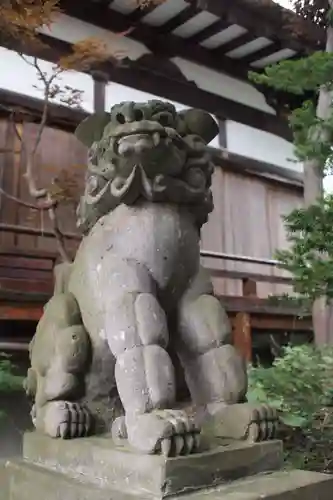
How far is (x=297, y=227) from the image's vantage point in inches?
92.0

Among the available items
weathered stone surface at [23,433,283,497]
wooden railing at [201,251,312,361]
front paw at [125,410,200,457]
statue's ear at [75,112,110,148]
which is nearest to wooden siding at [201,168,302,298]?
wooden railing at [201,251,312,361]

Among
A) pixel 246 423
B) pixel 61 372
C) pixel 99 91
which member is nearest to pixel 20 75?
pixel 99 91

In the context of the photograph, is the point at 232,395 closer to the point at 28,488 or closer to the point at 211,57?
the point at 28,488

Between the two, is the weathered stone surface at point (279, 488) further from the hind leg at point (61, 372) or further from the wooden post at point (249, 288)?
the wooden post at point (249, 288)

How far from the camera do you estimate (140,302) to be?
1.29 meters

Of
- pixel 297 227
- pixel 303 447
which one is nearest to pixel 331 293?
pixel 297 227

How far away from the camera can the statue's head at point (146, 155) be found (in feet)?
4.39

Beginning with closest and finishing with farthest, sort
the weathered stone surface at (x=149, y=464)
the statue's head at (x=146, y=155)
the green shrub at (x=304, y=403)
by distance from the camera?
the weathered stone surface at (x=149, y=464) < the statue's head at (x=146, y=155) < the green shrub at (x=304, y=403)

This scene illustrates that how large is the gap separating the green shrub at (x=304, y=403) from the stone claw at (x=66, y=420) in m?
1.06

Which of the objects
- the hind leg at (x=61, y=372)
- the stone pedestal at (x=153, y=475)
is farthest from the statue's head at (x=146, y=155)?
the stone pedestal at (x=153, y=475)

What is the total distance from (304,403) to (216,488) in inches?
45.5

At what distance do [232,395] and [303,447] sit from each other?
124 cm

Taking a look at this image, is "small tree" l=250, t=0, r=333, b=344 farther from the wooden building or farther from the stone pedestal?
the wooden building

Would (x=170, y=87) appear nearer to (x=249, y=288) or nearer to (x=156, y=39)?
(x=156, y=39)
